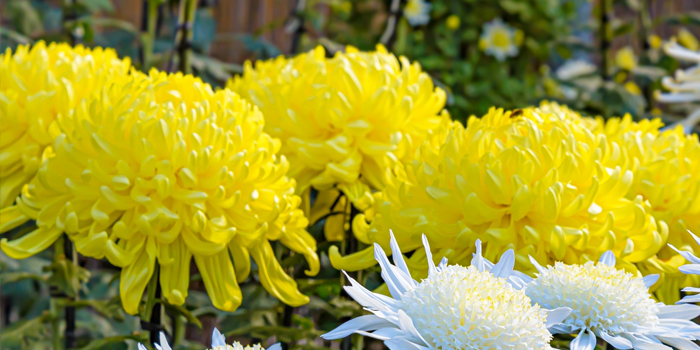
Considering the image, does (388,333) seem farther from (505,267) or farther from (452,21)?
(452,21)

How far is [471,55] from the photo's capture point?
6.10 ft

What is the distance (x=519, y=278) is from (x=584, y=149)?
0.13 meters

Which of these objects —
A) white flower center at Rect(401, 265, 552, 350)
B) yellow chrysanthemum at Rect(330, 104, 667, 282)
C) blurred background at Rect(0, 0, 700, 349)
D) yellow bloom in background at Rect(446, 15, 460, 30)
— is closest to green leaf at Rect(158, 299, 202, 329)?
blurred background at Rect(0, 0, 700, 349)

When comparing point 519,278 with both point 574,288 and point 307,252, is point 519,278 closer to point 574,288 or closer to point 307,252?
point 574,288

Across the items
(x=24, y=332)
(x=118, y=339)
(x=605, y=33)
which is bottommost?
(x=24, y=332)

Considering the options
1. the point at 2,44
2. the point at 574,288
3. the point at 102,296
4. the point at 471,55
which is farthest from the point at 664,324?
the point at 471,55

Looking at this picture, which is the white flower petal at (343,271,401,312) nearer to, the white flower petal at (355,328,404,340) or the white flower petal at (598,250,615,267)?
the white flower petal at (355,328,404,340)

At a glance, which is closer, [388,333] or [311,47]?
[388,333]

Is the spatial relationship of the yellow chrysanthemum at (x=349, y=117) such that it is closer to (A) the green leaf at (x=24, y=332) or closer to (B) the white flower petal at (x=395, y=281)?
(B) the white flower petal at (x=395, y=281)

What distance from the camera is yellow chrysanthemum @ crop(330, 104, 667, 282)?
0.43m

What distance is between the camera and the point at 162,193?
1.47 feet

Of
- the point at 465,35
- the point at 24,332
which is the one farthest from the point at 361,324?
the point at 465,35

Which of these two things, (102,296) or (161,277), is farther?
(102,296)

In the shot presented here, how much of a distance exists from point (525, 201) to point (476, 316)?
15 centimetres
